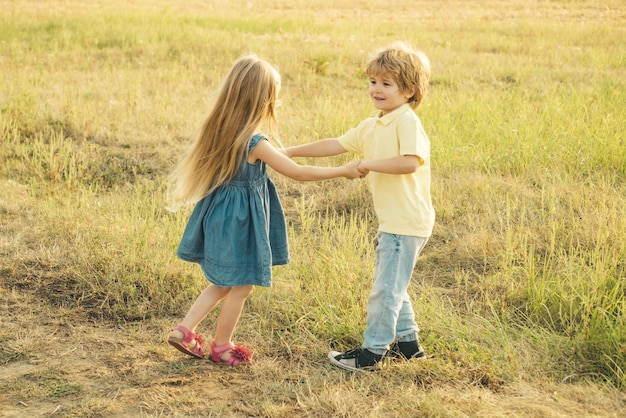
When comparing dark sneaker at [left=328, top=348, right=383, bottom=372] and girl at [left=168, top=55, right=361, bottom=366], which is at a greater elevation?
girl at [left=168, top=55, right=361, bottom=366]

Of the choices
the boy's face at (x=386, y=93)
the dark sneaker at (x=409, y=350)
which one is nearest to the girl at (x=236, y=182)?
the boy's face at (x=386, y=93)

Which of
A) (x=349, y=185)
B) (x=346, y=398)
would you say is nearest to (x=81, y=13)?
(x=349, y=185)

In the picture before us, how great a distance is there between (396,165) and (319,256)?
1388 mm

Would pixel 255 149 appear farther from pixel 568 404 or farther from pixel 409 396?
pixel 568 404

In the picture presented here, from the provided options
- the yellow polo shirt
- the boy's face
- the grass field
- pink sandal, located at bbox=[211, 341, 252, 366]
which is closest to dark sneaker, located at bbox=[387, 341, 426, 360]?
the grass field

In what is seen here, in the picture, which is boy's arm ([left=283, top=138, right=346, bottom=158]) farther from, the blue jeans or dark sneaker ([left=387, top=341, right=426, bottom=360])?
dark sneaker ([left=387, top=341, right=426, bottom=360])

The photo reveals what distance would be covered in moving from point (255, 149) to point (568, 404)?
165 centimetres

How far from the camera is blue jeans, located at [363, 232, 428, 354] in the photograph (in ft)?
10.3

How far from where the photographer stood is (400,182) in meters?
3.13

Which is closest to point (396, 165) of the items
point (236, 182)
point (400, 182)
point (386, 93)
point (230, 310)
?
point (400, 182)

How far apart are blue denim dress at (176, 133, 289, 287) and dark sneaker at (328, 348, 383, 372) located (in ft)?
1.61

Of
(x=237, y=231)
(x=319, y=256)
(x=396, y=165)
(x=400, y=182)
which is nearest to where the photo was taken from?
(x=396, y=165)

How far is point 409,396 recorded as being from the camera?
3.02 m

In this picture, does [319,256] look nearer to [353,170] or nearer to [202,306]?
[202,306]
